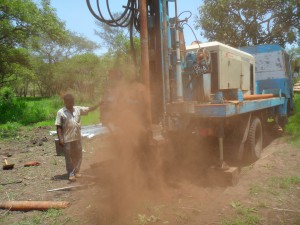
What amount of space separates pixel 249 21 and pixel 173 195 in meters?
15.2

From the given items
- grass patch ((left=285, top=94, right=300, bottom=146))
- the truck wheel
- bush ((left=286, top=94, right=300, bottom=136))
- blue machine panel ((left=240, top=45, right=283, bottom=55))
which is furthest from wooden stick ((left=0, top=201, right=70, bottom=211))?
blue machine panel ((left=240, top=45, right=283, bottom=55))

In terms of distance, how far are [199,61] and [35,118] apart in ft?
48.3

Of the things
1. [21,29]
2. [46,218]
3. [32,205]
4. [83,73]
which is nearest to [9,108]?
[21,29]

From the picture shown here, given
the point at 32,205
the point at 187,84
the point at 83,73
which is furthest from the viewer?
the point at 83,73

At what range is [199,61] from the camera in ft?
17.5

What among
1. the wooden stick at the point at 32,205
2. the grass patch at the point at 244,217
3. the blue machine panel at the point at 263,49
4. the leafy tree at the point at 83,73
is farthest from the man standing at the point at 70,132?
the leafy tree at the point at 83,73

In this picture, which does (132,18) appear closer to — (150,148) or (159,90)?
(159,90)

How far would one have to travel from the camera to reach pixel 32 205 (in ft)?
14.4

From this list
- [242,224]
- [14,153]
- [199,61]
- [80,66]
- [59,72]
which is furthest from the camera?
[59,72]

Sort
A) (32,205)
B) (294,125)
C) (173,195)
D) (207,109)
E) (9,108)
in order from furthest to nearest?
(9,108)
(294,125)
(207,109)
(173,195)
(32,205)

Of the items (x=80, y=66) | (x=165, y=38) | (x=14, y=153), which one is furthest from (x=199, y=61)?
(x=80, y=66)

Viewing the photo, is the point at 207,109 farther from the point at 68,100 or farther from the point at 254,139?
the point at 68,100

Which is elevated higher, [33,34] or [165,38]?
[33,34]

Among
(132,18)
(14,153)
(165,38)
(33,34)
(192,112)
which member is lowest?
(14,153)
